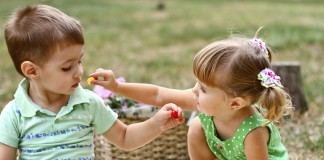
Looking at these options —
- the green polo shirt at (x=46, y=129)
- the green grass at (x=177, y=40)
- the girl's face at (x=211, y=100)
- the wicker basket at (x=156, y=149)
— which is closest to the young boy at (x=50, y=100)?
the green polo shirt at (x=46, y=129)

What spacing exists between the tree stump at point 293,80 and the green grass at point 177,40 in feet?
0.34

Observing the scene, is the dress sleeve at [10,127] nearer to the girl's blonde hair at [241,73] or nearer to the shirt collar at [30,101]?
the shirt collar at [30,101]

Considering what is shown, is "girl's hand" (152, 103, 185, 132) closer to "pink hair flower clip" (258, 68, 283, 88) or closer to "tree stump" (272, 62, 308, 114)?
"pink hair flower clip" (258, 68, 283, 88)

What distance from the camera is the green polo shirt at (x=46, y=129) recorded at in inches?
101

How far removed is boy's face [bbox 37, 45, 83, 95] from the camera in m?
2.49

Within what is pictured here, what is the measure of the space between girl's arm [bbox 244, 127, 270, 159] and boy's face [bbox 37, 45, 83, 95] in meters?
0.81

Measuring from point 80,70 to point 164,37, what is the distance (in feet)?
21.3

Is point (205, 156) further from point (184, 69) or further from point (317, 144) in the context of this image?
point (184, 69)

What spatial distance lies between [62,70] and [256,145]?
922 mm

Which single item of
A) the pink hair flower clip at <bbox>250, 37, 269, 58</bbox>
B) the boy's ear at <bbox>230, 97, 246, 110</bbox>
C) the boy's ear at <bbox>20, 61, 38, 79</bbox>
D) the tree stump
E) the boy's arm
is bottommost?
the tree stump

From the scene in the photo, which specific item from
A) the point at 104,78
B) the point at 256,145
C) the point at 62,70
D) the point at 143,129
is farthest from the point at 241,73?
the point at 62,70

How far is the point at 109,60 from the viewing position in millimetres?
7020

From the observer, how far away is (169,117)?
258 cm

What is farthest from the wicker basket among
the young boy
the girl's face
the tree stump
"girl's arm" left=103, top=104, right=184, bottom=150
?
the tree stump
